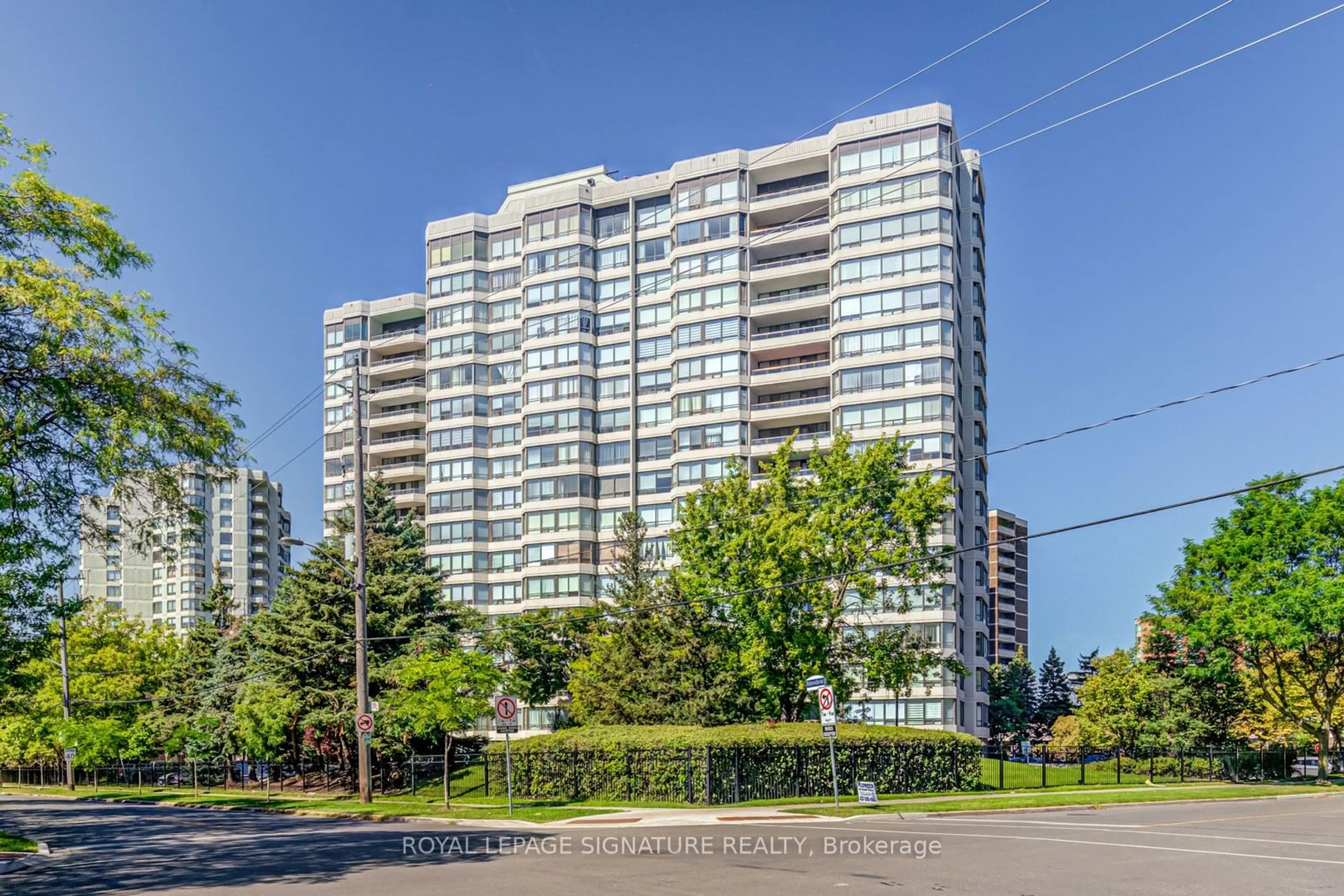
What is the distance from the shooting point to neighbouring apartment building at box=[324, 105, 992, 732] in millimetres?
70438

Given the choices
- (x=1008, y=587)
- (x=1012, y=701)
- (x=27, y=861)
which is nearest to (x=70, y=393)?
(x=27, y=861)

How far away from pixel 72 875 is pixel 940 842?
1445 centimetres

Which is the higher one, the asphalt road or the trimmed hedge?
the asphalt road

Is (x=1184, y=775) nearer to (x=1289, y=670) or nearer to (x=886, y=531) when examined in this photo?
(x=1289, y=670)

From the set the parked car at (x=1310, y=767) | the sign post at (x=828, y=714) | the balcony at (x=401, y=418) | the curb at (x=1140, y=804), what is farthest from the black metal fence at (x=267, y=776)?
the parked car at (x=1310, y=767)

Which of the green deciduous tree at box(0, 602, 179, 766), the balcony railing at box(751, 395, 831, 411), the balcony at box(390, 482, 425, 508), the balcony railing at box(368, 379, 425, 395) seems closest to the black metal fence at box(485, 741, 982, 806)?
the green deciduous tree at box(0, 602, 179, 766)

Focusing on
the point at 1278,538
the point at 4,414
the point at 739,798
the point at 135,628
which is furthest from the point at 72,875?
the point at 135,628

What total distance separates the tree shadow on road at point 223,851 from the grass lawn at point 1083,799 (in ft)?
29.9

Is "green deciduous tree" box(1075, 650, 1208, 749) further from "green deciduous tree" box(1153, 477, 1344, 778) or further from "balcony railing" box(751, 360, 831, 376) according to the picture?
"balcony railing" box(751, 360, 831, 376)

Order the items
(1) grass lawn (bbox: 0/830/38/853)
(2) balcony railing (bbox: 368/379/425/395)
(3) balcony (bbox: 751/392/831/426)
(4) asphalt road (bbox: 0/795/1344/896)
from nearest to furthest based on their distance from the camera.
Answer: (4) asphalt road (bbox: 0/795/1344/896), (1) grass lawn (bbox: 0/830/38/853), (3) balcony (bbox: 751/392/831/426), (2) balcony railing (bbox: 368/379/425/395)

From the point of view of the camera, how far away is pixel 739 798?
3309cm

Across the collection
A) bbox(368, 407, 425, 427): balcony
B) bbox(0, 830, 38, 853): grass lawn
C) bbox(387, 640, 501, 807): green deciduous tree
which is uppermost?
bbox(368, 407, 425, 427): balcony

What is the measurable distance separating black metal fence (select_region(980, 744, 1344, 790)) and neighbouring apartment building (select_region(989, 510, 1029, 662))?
92.4 metres

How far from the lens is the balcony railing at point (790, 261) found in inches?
2968
